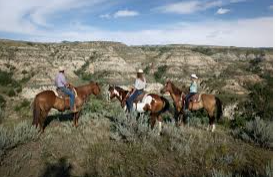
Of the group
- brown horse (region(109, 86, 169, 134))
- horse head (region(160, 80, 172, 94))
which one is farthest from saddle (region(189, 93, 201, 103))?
brown horse (region(109, 86, 169, 134))

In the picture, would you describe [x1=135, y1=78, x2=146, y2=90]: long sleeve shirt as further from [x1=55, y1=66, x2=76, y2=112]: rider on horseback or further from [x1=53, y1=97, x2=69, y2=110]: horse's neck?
[x1=53, y1=97, x2=69, y2=110]: horse's neck

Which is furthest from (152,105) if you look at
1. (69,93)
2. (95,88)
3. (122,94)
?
(69,93)

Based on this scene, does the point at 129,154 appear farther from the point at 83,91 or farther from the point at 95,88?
the point at 95,88

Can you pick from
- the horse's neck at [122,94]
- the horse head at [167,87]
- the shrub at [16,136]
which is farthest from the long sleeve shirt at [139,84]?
the shrub at [16,136]

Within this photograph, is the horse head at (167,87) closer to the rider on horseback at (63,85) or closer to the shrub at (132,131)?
the shrub at (132,131)

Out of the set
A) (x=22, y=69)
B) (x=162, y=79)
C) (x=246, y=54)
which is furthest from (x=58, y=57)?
(x=246, y=54)

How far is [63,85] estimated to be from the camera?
36.9 ft

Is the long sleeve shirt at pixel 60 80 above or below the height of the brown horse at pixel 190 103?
above

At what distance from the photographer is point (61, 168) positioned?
7684mm

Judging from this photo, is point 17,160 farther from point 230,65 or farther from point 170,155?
point 230,65

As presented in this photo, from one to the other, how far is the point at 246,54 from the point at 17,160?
434 feet

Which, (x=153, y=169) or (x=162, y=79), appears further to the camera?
(x=162, y=79)

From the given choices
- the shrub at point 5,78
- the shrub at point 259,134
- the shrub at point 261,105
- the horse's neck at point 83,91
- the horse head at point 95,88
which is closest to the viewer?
the shrub at point 259,134

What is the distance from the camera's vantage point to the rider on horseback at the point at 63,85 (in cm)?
1102
